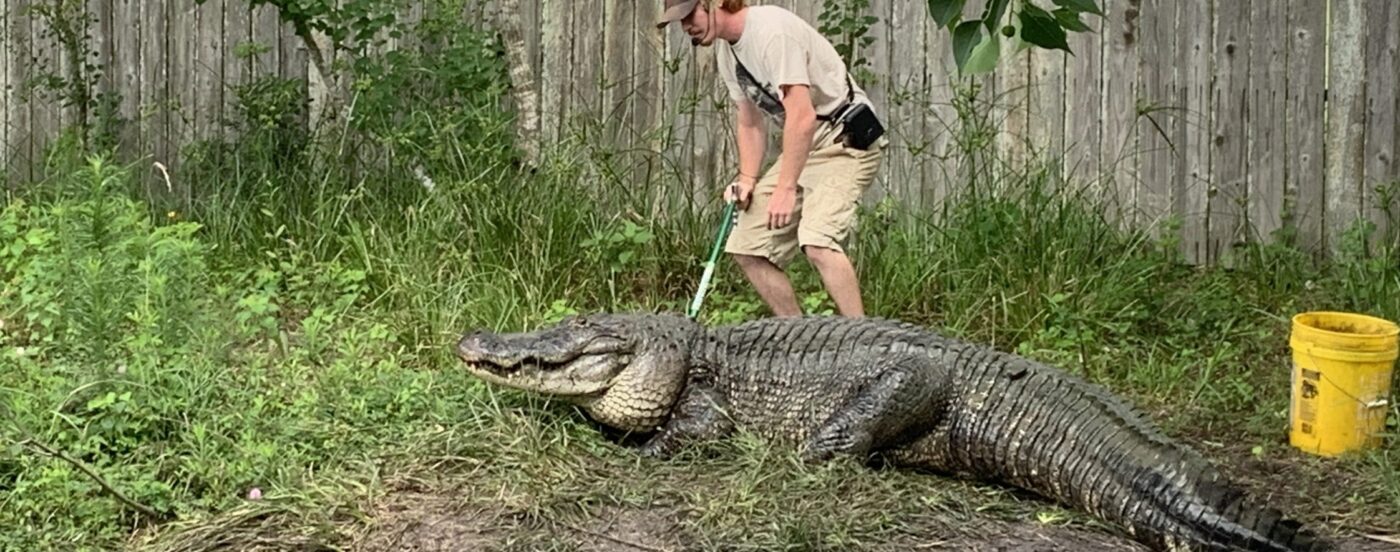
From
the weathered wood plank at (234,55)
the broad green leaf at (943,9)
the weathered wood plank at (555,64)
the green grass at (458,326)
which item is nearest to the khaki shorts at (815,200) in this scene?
the green grass at (458,326)

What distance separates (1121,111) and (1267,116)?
0.62m

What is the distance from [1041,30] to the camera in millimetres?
3254

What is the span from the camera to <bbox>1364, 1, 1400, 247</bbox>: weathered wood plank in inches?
290

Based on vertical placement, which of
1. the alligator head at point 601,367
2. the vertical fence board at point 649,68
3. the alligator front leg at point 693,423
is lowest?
the alligator front leg at point 693,423

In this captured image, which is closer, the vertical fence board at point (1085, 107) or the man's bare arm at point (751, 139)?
the man's bare arm at point (751, 139)

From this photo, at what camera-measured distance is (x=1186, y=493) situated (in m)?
4.56

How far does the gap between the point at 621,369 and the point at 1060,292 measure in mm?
2271

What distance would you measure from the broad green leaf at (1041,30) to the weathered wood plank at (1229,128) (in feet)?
15.1

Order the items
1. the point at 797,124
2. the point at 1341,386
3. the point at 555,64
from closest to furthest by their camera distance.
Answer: the point at 1341,386
the point at 797,124
the point at 555,64

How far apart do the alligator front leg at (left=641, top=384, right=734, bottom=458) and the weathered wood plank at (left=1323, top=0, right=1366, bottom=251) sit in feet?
11.4

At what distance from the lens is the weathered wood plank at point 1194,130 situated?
25.0ft

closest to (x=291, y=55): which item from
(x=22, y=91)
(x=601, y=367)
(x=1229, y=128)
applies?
(x=22, y=91)

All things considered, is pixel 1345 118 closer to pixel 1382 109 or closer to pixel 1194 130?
pixel 1382 109

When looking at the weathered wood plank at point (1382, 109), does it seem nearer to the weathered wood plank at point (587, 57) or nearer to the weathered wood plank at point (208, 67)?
the weathered wood plank at point (587, 57)
